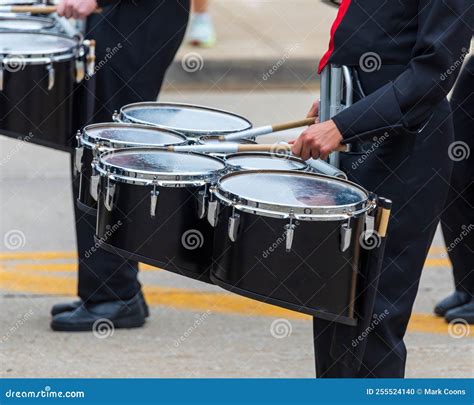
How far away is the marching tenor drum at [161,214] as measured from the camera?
11.5 ft

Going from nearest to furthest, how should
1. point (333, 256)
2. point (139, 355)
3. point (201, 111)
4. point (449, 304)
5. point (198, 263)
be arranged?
1. point (333, 256)
2. point (198, 263)
3. point (201, 111)
4. point (139, 355)
5. point (449, 304)

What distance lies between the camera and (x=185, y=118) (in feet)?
13.9

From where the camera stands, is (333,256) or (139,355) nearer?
(333,256)

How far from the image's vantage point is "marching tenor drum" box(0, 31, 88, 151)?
477 cm

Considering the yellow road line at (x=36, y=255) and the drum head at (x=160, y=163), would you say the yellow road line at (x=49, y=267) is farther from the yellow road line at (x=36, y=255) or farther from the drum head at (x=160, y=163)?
the drum head at (x=160, y=163)

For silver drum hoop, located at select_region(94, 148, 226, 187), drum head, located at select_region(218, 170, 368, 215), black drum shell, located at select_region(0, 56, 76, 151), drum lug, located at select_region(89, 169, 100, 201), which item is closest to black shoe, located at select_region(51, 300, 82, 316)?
black drum shell, located at select_region(0, 56, 76, 151)

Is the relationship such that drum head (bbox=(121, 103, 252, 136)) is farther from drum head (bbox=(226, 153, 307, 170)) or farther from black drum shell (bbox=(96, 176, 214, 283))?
black drum shell (bbox=(96, 176, 214, 283))

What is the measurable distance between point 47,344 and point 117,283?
1.33 feet

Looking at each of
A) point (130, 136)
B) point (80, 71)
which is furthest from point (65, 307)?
point (130, 136)

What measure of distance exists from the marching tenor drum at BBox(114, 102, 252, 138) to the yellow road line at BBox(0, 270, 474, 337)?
1465 millimetres

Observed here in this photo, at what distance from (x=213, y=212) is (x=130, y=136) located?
0.65 meters

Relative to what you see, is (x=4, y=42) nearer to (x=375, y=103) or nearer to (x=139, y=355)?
(x=139, y=355)

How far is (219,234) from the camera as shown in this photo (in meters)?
3.40

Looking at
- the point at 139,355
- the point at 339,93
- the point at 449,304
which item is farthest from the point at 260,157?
the point at 449,304
